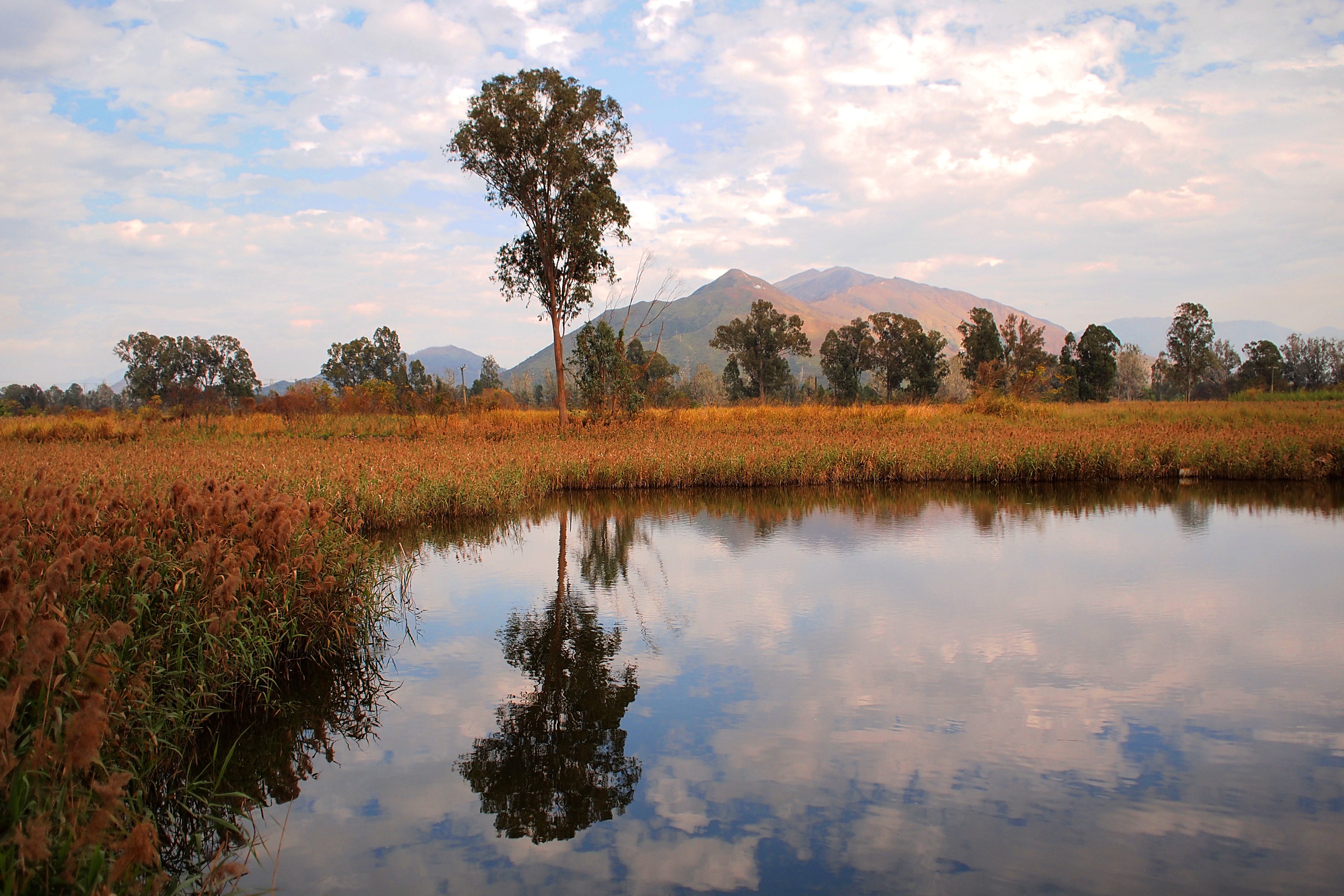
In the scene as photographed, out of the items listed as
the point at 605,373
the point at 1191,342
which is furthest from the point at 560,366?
the point at 1191,342

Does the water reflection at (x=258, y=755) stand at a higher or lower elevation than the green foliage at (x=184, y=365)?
lower

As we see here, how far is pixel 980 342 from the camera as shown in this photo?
54750 millimetres

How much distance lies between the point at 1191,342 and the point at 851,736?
65736 millimetres

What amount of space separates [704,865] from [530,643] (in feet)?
10.3

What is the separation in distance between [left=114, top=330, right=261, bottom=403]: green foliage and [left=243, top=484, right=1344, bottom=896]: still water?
250 feet

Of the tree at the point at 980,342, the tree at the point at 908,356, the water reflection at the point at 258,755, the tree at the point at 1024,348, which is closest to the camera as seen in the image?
the water reflection at the point at 258,755

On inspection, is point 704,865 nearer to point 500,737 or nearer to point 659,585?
point 500,737

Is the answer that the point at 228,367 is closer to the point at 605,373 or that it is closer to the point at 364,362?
the point at 364,362

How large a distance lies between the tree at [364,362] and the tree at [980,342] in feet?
199

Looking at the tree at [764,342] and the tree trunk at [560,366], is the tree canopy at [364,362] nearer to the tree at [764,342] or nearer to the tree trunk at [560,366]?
the tree at [764,342]

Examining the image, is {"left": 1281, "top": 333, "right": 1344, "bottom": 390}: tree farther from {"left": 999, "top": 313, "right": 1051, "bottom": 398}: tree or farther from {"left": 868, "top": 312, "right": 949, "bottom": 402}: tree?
{"left": 868, "top": 312, "right": 949, "bottom": 402}: tree

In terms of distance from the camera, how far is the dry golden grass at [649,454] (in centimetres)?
1077

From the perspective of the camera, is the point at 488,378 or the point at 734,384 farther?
the point at 488,378

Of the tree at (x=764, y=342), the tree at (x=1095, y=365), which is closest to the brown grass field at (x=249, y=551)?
the tree at (x=1095, y=365)
